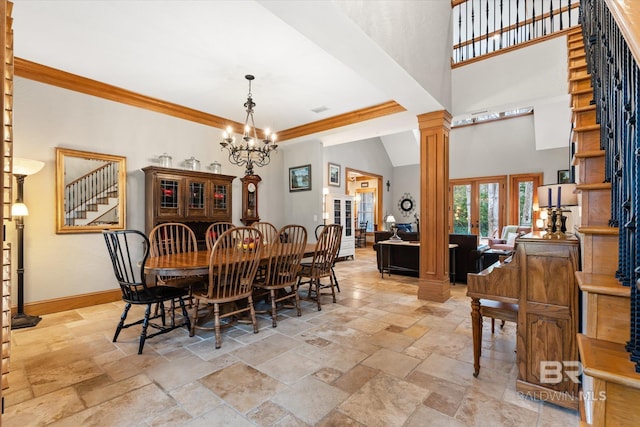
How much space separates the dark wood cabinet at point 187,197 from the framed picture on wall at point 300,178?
5.27 ft

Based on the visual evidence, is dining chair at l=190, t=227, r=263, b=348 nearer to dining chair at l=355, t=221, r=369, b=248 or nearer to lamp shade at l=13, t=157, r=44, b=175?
lamp shade at l=13, t=157, r=44, b=175

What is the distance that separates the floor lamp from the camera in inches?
123

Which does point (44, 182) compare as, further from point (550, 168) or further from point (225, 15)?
point (550, 168)

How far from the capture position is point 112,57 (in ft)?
11.0

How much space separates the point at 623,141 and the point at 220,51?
132 inches

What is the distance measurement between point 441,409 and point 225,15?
11.2 feet

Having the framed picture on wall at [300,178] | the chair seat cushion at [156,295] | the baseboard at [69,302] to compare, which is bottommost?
the baseboard at [69,302]

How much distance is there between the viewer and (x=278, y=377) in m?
2.15

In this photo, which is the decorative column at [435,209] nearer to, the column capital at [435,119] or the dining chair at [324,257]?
the column capital at [435,119]

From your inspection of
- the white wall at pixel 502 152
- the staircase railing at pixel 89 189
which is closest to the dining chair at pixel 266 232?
the staircase railing at pixel 89 189

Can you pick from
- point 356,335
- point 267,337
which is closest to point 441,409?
point 356,335

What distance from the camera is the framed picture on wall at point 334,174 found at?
790 cm

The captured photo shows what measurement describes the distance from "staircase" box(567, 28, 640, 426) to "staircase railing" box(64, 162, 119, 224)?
193 inches

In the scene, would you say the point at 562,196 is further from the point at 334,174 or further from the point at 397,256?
the point at 334,174
